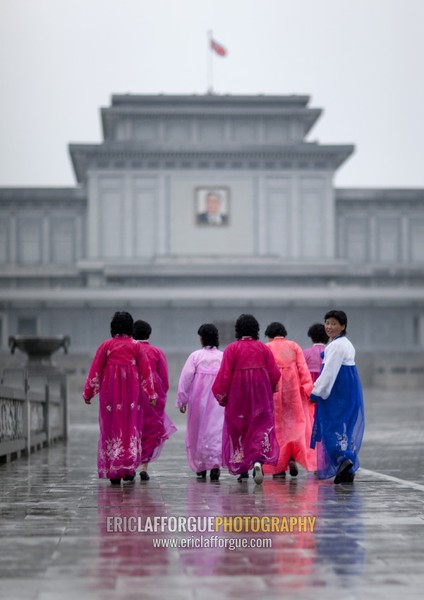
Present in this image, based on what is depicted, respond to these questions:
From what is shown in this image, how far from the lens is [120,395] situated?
10.1 m

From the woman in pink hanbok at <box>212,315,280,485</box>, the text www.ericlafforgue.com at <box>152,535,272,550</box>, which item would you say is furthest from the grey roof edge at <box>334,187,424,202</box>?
the text www.ericlafforgue.com at <box>152,535,272,550</box>

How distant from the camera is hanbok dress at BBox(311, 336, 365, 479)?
10.1 meters

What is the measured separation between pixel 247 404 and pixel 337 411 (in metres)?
0.80

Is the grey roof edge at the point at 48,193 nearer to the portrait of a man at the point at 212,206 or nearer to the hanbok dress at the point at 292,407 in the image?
the portrait of a man at the point at 212,206

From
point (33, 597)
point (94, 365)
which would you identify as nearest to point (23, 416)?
point (94, 365)

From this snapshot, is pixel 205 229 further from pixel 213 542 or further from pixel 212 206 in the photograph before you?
pixel 213 542

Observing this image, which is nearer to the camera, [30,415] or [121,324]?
[121,324]

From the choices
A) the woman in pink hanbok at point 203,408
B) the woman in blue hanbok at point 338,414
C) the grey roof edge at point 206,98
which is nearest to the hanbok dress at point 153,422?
the woman in pink hanbok at point 203,408

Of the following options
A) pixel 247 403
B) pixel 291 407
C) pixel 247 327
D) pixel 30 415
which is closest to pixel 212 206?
pixel 30 415

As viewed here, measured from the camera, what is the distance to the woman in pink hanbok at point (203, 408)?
35.4 ft

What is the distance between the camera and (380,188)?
54.9 meters

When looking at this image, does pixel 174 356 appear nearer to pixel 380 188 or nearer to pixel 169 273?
pixel 169 273

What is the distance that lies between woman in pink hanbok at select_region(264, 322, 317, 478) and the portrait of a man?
41.1 meters

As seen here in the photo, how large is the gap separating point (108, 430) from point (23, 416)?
3670 mm
